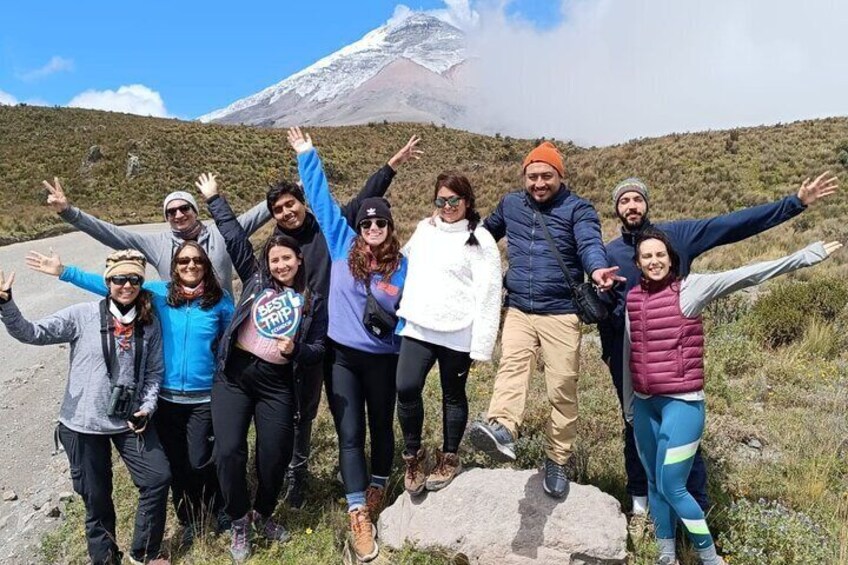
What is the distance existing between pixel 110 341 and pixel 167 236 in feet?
3.02

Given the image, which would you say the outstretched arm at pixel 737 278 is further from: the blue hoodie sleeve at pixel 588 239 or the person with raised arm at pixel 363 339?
the person with raised arm at pixel 363 339

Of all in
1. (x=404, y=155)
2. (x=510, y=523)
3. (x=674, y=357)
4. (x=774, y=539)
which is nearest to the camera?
(x=674, y=357)

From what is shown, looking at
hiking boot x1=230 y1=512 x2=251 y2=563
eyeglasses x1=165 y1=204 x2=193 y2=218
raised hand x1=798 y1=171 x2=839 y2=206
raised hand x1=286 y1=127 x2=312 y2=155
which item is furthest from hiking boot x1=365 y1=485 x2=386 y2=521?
raised hand x1=798 y1=171 x2=839 y2=206

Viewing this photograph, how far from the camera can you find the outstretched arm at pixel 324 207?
3844 mm

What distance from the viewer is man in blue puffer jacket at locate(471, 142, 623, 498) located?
3.44m

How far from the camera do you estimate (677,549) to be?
369 cm

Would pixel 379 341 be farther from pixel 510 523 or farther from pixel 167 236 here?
pixel 167 236

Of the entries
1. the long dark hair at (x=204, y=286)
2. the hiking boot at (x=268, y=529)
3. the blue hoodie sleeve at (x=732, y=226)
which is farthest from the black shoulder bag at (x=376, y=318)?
the blue hoodie sleeve at (x=732, y=226)

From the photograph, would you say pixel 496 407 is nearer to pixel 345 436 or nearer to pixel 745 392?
pixel 345 436

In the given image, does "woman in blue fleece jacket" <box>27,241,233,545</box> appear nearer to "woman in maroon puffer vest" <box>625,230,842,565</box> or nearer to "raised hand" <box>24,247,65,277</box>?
"raised hand" <box>24,247,65,277</box>

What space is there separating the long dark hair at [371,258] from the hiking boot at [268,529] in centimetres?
185

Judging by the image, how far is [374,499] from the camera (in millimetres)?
4035

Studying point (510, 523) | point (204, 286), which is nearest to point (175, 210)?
point (204, 286)

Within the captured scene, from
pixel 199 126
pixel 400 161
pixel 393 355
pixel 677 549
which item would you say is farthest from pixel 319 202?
pixel 199 126
